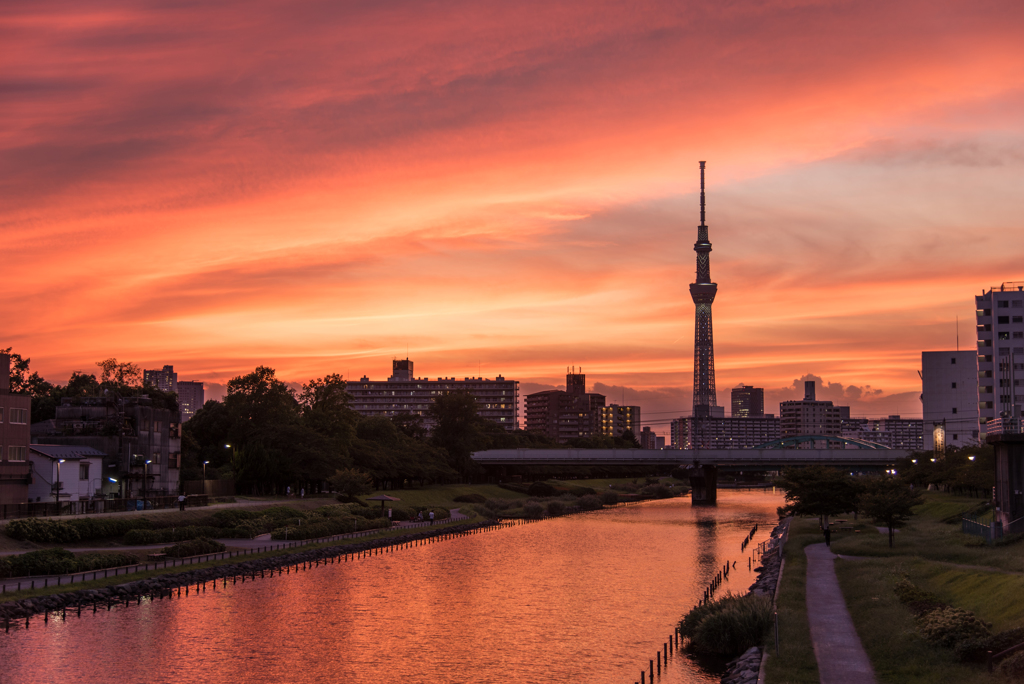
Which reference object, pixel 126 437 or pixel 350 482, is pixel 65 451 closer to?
pixel 126 437

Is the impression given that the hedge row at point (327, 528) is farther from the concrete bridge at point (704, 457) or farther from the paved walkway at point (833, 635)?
the concrete bridge at point (704, 457)

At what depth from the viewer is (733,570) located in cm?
7269

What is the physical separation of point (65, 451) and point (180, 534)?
24314mm

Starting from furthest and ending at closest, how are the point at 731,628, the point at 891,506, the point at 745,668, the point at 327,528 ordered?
the point at 327,528, the point at 891,506, the point at 731,628, the point at 745,668

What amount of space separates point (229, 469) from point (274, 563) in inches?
2102

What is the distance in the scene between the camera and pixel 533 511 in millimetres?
138750

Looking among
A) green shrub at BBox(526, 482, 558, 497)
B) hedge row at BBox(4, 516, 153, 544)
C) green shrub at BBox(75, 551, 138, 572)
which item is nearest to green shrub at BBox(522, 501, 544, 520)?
green shrub at BBox(526, 482, 558, 497)

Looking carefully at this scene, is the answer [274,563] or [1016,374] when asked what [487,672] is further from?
[1016,374]

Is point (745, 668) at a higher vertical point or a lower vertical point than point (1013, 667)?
lower

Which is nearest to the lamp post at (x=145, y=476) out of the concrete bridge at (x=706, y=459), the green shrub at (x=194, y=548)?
the green shrub at (x=194, y=548)

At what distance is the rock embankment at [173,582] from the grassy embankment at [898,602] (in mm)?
38082

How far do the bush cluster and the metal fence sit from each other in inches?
2106

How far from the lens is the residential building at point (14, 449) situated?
8200 centimetres

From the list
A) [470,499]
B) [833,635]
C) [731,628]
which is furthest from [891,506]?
[470,499]
